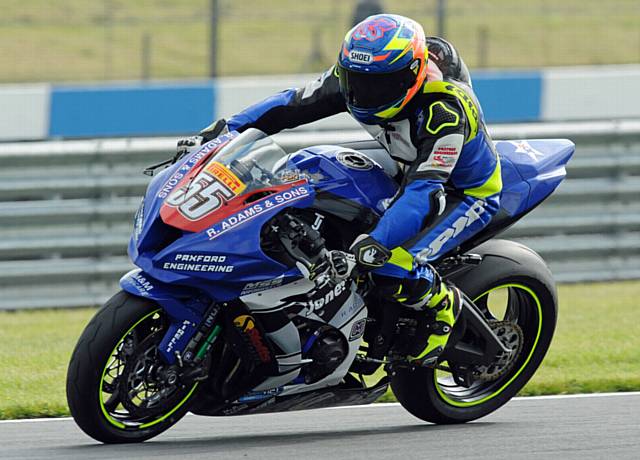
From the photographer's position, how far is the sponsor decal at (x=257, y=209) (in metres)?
5.25

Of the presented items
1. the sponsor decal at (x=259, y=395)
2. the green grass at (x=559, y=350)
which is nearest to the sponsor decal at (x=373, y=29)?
the sponsor decal at (x=259, y=395)

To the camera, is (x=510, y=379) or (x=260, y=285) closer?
(x=260, y=285)

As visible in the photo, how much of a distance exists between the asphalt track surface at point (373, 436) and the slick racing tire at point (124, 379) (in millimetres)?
105

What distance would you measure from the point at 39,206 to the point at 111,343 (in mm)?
4494

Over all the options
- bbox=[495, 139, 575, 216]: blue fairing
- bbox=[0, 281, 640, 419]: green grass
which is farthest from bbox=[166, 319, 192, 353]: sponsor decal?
bbox=[495, 139, 575, 216]: blue fairing

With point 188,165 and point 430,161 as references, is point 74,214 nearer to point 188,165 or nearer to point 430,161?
point 188,165

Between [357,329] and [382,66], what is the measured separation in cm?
116

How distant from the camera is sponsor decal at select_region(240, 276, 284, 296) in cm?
531

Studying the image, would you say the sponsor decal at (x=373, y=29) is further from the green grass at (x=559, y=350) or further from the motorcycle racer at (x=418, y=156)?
the green grass at (x=559, y=350)

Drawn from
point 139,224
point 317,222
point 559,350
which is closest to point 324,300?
point 317,222

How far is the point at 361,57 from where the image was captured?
5324 millimetres

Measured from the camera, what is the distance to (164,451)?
5.34 m

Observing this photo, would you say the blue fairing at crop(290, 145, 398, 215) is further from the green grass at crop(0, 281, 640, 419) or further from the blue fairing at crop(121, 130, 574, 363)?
the green grass at crop(0, 281, 640, 419)

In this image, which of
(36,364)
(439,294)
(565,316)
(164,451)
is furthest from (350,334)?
(565,316)
